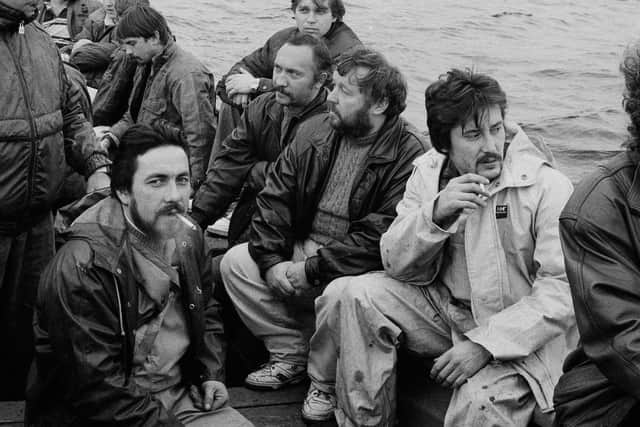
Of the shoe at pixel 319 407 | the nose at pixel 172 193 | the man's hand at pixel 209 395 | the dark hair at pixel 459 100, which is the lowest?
the shoe at pixel 319 407

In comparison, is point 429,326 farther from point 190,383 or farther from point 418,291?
point 190,383

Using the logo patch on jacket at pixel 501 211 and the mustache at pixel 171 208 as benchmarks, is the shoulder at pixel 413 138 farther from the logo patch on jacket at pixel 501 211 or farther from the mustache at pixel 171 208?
the mustache at pixel 171 208

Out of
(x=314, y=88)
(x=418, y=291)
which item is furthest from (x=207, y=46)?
(x=418, y=291)

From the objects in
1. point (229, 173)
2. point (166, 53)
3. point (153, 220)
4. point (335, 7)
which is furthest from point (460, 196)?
point (166, 53)

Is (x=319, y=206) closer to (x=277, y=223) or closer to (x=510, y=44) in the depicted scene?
(x=277, y=223)

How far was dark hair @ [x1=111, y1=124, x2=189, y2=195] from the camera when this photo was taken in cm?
351

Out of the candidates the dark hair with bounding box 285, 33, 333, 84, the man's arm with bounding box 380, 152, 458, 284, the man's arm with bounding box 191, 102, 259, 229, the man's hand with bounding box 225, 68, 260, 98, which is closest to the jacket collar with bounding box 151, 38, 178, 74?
the man's hand with bounding box 225, 68, 260, 98

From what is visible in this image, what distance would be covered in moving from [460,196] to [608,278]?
0.84 m

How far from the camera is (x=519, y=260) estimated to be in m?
3.66

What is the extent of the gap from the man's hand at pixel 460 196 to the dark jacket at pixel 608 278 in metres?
0.66

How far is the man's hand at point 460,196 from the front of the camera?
3.54 meters

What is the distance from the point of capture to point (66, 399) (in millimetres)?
3332

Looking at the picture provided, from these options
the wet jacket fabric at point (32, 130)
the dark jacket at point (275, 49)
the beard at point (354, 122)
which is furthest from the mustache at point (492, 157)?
the dark jacket at point (275, 49)

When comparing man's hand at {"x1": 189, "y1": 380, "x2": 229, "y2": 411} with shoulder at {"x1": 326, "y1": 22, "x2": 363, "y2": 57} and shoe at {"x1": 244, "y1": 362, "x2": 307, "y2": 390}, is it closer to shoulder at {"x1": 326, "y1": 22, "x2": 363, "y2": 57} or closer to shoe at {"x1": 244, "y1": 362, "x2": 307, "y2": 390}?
shoe at {"x1": 244, "y1": 362, "x2": 307, "y2": 390}
